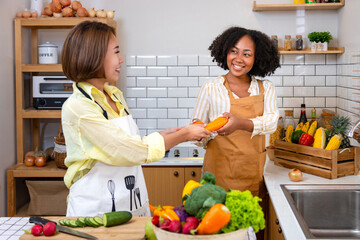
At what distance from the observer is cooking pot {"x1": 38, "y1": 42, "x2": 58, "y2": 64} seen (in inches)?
160

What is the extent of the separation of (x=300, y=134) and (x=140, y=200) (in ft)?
4.50

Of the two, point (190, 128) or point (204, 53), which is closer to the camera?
point (190, 128)

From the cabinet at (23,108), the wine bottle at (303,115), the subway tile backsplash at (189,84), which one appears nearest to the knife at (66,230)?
the cabinet at (23,108)

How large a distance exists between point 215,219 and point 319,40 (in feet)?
10.0

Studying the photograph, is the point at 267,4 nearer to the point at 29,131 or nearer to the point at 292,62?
the point at 292,62

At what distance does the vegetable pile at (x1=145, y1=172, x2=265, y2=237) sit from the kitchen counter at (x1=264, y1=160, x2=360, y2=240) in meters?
0.49

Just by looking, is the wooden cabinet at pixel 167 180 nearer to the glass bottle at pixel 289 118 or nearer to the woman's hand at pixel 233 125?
the glass bottle at pixel 289 118

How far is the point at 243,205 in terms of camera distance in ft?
4.65

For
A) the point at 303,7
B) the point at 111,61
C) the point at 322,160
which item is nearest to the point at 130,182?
the point at 111,61

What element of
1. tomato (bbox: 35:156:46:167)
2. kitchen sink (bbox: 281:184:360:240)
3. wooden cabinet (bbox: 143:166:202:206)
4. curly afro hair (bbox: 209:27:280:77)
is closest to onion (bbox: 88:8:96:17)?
tomato (bbox: 35:156:46:167)

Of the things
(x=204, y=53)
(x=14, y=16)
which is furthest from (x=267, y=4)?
(x=14, y=16)

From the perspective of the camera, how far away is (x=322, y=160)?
292 cm

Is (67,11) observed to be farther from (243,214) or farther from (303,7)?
(243,214)

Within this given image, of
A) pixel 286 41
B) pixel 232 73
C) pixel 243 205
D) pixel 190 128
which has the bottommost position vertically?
pixel 243 205
